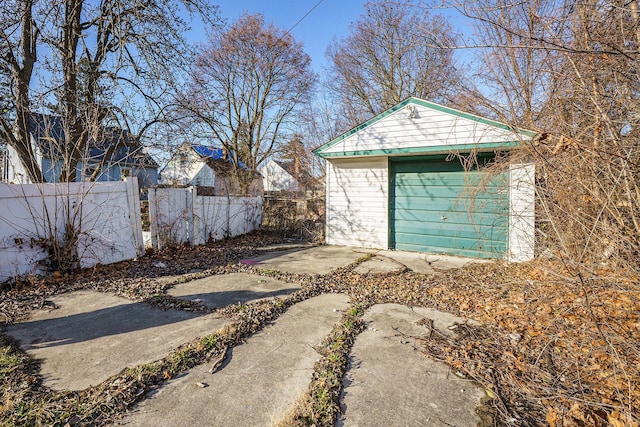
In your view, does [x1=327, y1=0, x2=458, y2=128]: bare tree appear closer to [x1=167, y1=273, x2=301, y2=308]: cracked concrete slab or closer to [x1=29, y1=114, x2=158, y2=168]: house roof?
[x1=29, y1=114, x2=158, y2=168]: house roof

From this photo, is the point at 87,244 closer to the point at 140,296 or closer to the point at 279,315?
the point at 140,296

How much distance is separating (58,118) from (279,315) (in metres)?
6.44

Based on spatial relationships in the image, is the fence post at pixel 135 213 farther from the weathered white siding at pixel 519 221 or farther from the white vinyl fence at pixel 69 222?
the weathered white siding at pixel 519 221

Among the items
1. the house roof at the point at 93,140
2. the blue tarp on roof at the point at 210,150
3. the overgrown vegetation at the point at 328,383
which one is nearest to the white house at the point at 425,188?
the overgrown vegetation at the point at 328,383

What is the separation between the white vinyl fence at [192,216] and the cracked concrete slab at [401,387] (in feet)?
18.0

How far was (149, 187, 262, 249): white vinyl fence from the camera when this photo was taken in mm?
6645

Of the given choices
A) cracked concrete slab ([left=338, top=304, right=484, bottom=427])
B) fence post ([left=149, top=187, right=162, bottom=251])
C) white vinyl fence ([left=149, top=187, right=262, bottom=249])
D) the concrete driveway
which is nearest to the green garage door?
the concrete driveway

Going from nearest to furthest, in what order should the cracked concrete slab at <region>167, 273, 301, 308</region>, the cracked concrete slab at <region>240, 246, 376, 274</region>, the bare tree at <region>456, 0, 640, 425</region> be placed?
the bare tree at <region>456, 0, 640, 425</region> < the cracked concrete slab at <region>167, 273, 301, 308</region> < the cracked concrete slab at <region>240, 246, 376, 274</region>

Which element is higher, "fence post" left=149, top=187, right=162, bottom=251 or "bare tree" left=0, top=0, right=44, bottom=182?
"bare tree" left=0, top=0, right=44, bottom=182

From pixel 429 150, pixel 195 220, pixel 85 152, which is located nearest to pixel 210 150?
pixel 195 220

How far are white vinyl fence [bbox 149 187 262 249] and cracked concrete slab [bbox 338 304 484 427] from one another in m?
5.48

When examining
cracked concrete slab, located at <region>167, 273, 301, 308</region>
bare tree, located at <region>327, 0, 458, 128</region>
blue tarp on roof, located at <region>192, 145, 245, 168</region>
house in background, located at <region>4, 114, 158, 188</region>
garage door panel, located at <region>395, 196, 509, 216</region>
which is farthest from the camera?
bare tree, located at <region>327, 0, 458, 128</region>

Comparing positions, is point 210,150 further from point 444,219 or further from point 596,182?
point 596,182

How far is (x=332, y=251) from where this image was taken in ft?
24.1
